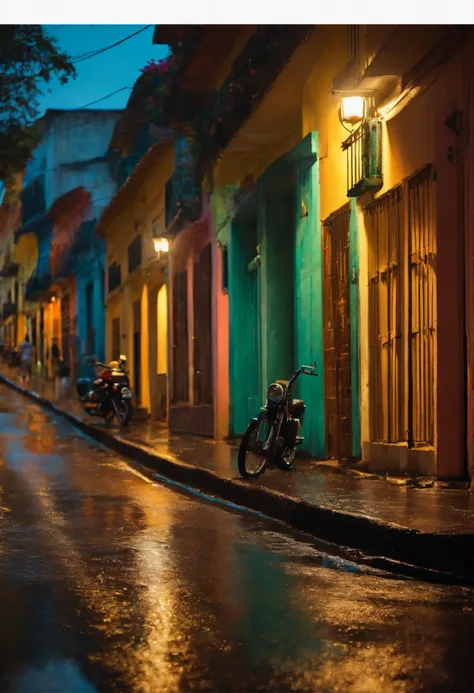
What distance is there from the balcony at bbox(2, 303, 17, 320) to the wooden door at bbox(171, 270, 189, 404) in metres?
43.4

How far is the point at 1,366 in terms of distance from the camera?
175 feet

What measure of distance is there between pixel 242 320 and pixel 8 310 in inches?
2039

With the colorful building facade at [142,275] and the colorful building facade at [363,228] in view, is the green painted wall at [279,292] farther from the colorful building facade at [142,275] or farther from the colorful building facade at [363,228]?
the colorful building facade at [142,275]

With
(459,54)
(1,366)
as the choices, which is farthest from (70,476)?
(1,366)

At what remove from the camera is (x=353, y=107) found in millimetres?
11555

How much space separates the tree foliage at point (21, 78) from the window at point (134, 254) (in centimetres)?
1150

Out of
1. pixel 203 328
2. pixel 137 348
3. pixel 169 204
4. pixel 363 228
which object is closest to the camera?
pixel 363 228

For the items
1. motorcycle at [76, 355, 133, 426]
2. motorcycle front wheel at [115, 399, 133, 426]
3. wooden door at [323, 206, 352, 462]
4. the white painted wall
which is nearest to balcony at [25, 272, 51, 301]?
the white painted wall

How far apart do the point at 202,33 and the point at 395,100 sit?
7.26 m

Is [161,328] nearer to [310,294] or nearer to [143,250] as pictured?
[143,250]

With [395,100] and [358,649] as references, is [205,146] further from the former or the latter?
[358,649]

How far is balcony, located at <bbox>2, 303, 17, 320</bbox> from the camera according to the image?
6581 cm

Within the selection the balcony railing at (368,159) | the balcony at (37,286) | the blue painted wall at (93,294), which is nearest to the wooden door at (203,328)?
the balcony railing at (368,159)

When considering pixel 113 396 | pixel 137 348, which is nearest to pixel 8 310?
pixel 137 348
